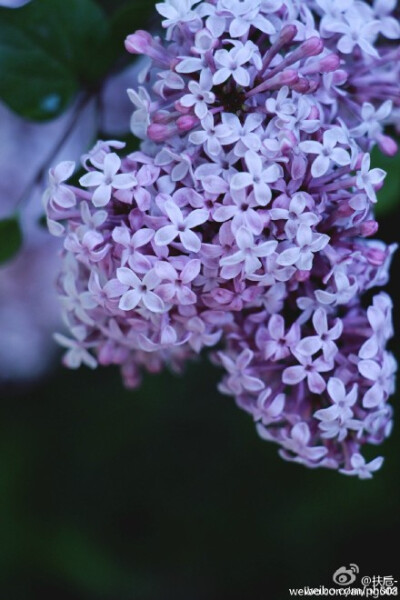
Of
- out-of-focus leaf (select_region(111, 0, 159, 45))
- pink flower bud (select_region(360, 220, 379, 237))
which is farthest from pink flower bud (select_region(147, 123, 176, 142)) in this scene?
out-of-focus leaf (select_region(111, 0, 159, 45))

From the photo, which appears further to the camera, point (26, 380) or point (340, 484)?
point (26, 380)

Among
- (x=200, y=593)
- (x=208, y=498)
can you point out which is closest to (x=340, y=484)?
(x=208, y=498)

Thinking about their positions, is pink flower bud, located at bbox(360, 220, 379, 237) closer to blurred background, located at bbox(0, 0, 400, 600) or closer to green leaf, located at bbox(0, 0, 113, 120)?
green leaf, located at bbox(0, 0, 113, 120)

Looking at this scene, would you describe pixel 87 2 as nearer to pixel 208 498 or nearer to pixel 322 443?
pixel 322 443

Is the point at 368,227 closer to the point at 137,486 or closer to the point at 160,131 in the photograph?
the point at 160,131

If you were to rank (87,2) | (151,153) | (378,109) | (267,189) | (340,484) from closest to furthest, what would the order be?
(267,189)
(151,153)
(378,109)
(87,2)
(340,484)

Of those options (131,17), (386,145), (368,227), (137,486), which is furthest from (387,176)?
(137,486)
